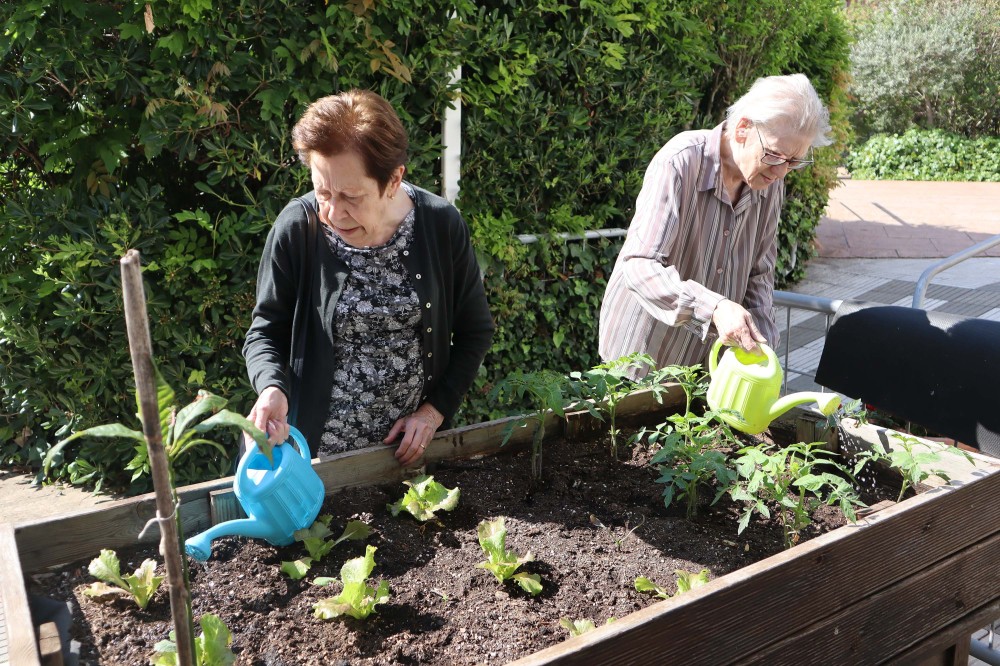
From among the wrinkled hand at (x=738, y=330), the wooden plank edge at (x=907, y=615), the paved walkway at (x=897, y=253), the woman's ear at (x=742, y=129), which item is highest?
the woman's ear at (x=742, y=129)

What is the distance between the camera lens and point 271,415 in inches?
66.6

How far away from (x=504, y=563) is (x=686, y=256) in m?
1.28

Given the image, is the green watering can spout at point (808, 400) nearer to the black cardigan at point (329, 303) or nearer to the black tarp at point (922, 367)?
the black tarp at point (922, 367)

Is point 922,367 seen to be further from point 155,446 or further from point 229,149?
point 229,149

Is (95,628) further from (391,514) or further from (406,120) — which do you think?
(406,120)

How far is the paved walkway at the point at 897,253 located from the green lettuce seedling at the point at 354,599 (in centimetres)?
370

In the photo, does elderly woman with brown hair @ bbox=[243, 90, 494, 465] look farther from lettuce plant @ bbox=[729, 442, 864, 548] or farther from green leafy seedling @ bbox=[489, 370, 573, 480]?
lettuce plant @ bbox=[729, 442, 864, 548]

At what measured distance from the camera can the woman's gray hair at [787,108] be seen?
7.02ft

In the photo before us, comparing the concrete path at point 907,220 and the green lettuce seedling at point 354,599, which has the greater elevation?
the green lettuce seedling at point 354,599

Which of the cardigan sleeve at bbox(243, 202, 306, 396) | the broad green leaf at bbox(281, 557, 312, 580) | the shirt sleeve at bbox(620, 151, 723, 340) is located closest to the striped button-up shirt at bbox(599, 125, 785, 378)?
the shirt sleeve at bbox(620, 151, 723, 340)

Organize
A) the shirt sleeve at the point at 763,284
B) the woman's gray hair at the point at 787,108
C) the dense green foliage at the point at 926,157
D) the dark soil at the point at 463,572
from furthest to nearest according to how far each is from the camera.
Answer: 1. the dense green foliage at the point at 926,157
2. the shirt sleeve at the point at 763,284
3. the woman's gray hair at the point at 787,108
4. the dark soil at the point at 463,572

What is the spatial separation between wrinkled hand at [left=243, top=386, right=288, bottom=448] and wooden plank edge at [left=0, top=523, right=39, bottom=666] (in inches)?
16.5

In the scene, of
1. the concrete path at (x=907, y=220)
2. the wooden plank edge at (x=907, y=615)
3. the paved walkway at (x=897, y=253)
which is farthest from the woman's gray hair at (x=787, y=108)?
the concrete path at (x=907, y=220)

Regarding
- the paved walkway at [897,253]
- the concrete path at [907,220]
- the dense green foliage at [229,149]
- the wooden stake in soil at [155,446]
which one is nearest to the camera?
the wooden stake in soil at [155,446]
